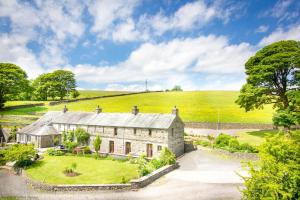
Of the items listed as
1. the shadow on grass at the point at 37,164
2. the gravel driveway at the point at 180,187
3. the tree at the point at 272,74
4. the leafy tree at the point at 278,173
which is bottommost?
the gravel driveway at the point at 180,187

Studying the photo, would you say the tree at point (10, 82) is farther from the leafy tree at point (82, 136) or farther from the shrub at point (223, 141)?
the shrub at point (223, 141)

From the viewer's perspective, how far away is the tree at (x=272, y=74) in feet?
130

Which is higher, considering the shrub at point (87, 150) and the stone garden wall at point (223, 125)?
the stone garden wall at point (223, 125)

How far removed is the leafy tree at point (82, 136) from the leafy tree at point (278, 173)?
31.2 meters

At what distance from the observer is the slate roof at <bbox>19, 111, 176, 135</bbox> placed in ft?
118

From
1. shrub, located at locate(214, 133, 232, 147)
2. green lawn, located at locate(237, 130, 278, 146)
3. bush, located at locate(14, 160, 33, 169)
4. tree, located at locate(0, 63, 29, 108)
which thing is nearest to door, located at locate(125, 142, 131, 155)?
bush, located at locate(14, 160, 33, 169)

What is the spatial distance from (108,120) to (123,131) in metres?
4.19

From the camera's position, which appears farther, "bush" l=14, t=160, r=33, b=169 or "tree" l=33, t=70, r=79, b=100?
"tree" l=33, t=70, r=79, b=100

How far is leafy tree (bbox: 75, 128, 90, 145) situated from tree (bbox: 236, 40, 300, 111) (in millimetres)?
28029

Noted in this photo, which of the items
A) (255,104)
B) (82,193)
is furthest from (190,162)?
(255,104)

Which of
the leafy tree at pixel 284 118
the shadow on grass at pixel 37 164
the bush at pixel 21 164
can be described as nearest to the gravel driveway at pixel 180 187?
the bush at pixel 21 164

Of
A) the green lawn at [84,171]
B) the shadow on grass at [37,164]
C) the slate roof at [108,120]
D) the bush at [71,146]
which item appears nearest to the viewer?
the green lawn at [84,171]

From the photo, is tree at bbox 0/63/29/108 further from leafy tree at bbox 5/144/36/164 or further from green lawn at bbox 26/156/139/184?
leafy tree at bbox 5/144/36/164

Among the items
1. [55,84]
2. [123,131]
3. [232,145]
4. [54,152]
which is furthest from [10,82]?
[232,145]
